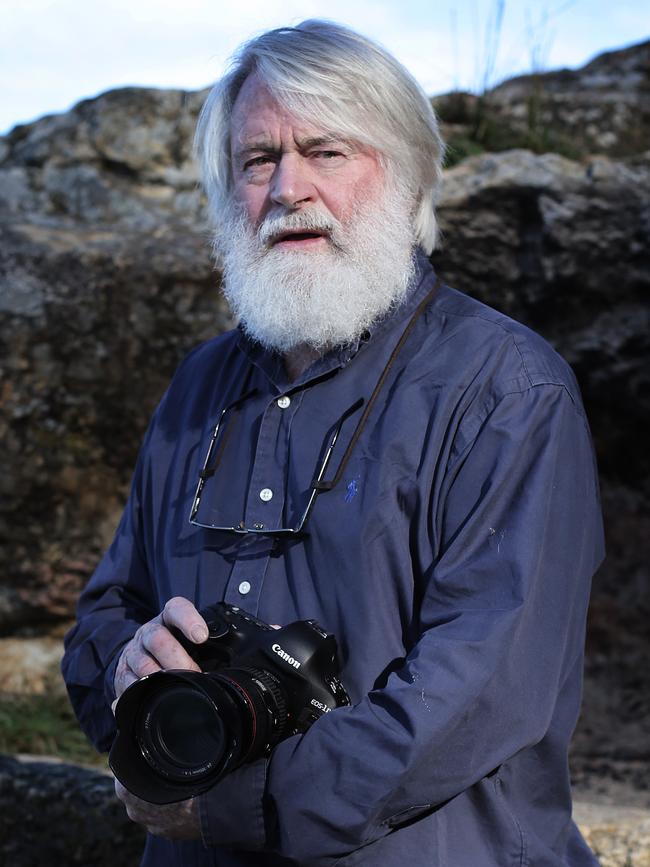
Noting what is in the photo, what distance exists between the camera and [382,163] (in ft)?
7.34

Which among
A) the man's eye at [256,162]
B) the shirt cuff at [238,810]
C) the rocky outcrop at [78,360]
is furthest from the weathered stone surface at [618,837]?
the rocky outcrop at [78,360]

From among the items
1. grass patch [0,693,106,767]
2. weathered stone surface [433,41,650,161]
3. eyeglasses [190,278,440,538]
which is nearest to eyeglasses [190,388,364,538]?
eyeglasses [190,278,440,538]

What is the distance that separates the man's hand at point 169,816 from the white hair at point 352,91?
132cm

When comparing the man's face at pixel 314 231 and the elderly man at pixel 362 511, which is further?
the man's face at pixel 314 231

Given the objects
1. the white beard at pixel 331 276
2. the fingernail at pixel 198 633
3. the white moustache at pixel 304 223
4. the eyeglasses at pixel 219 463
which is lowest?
the fingernail at pixel 198 633

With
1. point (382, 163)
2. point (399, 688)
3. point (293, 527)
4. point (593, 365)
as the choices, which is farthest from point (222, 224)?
point (593, 365)

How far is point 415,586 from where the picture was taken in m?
1.87

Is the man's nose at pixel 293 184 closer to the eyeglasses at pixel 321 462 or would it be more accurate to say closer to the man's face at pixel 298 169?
the man's face at pixel 298 169

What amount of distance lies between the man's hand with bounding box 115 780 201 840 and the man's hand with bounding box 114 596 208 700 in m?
0.20

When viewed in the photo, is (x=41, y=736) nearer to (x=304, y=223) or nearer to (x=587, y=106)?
(x=304, y=223)

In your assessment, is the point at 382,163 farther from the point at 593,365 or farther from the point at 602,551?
the point at 593,365

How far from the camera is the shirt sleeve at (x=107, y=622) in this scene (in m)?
2.19

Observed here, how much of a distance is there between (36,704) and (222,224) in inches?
100

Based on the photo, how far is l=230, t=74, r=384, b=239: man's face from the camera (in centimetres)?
217
